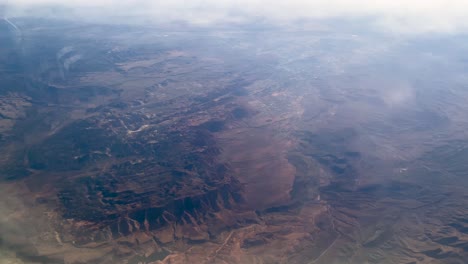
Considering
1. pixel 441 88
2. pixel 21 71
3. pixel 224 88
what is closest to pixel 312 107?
pixel 224 88

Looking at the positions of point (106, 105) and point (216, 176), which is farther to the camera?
point (106, 105)

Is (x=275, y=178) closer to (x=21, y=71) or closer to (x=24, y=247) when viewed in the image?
(x=24, y=247)

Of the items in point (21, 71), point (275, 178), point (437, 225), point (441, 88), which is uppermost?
point (21, 71)

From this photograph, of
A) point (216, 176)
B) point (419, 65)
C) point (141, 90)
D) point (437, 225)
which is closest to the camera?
point (437, 225)

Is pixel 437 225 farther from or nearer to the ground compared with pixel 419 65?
nearer to the ground

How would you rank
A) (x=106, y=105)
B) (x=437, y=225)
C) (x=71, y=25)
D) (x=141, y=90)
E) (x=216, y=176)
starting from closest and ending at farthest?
(x=437, y=225) < (x=216, y=176) < (x=106, y=105) < (x=141, y=90) < (x=71, y=25)

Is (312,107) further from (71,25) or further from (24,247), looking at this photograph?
(71,25)

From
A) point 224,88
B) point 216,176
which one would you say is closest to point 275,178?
point 216,176
